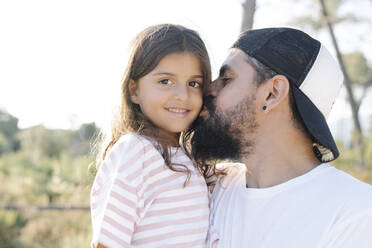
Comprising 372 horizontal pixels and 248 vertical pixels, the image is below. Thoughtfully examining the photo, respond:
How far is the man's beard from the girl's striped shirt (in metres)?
0.23

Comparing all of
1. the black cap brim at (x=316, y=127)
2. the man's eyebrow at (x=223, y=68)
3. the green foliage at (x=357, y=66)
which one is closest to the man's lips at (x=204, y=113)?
the man's eyebrow at (x=223, y=68)

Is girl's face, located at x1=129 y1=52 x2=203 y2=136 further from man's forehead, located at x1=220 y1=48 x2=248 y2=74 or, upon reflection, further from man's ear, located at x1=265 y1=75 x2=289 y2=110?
man's ear, located at x1=265 y1=75 x2=289 y2=110

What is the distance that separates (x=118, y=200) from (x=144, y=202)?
15 centimetres

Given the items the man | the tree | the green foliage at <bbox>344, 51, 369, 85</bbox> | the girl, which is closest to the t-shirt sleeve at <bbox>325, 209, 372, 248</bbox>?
the man

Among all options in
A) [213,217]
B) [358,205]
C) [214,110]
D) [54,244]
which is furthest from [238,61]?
[54,244]

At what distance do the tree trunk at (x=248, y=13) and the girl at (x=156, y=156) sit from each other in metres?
0.85

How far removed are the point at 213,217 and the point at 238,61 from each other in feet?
2.76

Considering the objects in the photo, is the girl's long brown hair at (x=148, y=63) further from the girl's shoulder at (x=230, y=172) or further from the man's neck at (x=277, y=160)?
the man's neck at (x=277, y=160)

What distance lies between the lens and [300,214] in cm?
186

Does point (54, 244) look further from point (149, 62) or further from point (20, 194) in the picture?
point (149, 62)

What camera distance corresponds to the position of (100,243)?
1.71 meters

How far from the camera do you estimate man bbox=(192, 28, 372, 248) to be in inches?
80.3

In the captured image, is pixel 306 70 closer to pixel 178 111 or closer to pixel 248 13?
pixel 178 111

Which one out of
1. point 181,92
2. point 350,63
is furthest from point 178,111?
point 350,63
